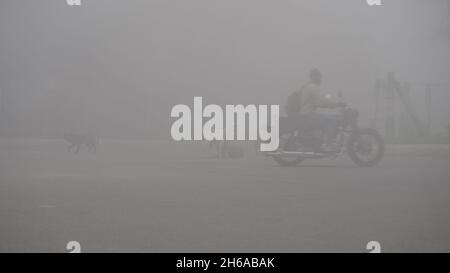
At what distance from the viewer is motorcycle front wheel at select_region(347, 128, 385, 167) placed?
45.7ft

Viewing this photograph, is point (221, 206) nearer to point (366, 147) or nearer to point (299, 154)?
point (299, 154)

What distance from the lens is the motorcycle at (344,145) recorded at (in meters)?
13.9

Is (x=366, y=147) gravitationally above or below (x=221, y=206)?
above

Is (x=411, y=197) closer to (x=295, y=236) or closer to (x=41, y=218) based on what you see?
(x=295, y=236)

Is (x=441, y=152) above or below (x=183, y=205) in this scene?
above

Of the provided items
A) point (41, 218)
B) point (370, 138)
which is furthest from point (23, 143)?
point (41, 218)

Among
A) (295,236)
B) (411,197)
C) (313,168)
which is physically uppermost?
(313,168)

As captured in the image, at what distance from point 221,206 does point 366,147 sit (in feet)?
18.8

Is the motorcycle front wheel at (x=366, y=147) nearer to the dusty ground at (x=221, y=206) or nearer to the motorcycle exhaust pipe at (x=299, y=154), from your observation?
the dusty ground at (x=221, y=206)

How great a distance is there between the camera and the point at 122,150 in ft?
59.8

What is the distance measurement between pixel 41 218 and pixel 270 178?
477 cm

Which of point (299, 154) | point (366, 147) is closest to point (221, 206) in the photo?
point (299, 154)

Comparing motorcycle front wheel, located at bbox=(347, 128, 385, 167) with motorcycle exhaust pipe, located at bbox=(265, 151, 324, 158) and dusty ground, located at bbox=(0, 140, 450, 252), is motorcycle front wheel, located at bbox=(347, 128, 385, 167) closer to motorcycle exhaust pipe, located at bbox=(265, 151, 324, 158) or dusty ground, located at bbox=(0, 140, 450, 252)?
dusty ground, located at bbox=(0, 140, 450, 252)

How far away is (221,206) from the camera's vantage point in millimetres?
9086
